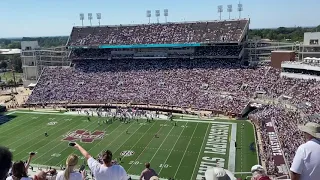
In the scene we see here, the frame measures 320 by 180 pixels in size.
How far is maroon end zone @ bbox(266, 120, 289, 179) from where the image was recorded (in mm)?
20428

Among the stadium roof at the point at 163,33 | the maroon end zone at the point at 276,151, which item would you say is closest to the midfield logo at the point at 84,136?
the maroon end zone at the point at 276,151

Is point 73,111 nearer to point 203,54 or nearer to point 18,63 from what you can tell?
point 203,54

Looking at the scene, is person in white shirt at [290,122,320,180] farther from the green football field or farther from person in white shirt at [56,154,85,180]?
the green football field

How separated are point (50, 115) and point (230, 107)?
21861 mm

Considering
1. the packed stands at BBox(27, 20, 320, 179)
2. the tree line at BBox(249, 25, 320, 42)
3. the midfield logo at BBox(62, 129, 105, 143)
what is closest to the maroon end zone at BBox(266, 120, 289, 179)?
the packed stands at BBox(27, 20, 320, 179)

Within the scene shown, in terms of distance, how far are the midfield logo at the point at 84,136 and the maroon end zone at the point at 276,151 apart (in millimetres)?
15387

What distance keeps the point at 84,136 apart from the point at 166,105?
41.6ft

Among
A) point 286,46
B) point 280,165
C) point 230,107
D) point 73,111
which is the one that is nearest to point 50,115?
point 73,111

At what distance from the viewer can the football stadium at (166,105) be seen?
24391 mm

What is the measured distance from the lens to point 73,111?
40.2 metres

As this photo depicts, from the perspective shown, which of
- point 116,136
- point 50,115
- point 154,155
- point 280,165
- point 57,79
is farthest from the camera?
point 57,79

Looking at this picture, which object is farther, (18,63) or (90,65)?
(18,63)

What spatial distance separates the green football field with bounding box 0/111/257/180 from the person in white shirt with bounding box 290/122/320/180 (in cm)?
1818

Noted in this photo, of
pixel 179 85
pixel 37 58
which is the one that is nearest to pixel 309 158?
pixel 179 85
